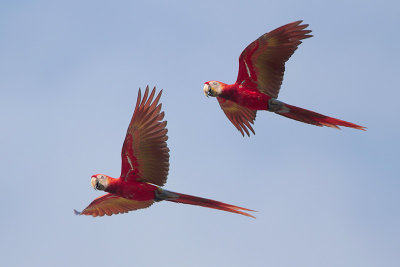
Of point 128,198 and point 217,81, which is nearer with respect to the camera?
point 128,198

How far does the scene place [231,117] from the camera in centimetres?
1409

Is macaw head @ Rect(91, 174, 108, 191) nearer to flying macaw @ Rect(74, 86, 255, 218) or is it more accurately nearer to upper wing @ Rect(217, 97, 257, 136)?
flying macaw @ Rect(74, 86, 255, 218)

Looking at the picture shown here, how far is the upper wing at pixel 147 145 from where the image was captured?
1133 cm

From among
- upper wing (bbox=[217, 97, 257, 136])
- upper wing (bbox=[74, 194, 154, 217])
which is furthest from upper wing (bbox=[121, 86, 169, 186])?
upper wing (bbox=[217, 97, 257, 136])

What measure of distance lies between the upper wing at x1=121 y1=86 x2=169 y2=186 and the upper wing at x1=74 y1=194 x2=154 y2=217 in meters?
0.87

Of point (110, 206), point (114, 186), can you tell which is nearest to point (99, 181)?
point (114, 186)

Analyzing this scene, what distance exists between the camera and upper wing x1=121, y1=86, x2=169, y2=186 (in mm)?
11328

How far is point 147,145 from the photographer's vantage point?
37.4ft

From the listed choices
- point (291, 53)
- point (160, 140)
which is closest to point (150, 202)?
point (160, 140)

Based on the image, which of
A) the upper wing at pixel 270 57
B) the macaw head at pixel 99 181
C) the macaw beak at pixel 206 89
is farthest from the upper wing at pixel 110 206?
the upper wing at pixel 270 57

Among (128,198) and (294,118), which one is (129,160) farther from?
(294,118)

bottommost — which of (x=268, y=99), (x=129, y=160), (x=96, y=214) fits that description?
(x=96, y=214)

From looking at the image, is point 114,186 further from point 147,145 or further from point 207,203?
point 207,203

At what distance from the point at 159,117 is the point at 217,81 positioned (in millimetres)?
2000
